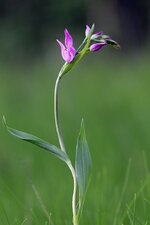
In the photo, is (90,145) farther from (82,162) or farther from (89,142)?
(82,162)

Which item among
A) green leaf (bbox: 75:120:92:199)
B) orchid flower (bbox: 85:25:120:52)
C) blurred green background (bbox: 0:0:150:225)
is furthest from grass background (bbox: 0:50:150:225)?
orchid flower (bbox: 85:25:120:52)

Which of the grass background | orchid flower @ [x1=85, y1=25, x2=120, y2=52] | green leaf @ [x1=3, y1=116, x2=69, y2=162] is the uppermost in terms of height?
orchid flower @ [x1=85, y1=25, x2=120, y2=52]

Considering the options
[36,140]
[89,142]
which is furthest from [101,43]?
[89,142]

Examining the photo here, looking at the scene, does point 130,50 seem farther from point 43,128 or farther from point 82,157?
point 82,157

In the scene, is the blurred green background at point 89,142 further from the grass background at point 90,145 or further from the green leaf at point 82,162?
the green leaf at point 82,162

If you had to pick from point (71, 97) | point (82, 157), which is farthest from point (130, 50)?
point (82, 157)

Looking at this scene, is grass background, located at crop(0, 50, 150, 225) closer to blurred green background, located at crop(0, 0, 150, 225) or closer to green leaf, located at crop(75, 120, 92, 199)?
blurred green background, located at crop(0, 0, 150, 225)

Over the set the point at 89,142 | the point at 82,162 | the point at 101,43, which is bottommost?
the point at 89,142

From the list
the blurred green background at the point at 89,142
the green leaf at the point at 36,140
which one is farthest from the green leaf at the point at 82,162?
the blurred green background at the point at 89,142

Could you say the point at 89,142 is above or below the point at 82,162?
below
